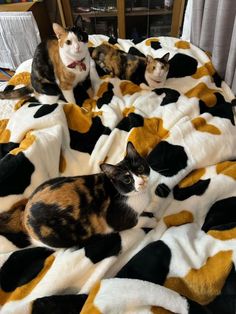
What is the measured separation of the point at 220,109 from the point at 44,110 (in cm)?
82

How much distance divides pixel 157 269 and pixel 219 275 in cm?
17

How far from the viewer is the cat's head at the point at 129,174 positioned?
747 millimetres

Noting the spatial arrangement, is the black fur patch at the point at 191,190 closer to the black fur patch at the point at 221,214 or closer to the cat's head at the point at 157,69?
the black fur patch at the point at 221,214

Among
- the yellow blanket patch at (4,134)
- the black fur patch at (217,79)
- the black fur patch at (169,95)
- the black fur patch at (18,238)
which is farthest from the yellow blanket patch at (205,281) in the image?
the black fur patch at (217,79)

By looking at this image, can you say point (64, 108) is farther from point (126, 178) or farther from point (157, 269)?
point (157, 269)

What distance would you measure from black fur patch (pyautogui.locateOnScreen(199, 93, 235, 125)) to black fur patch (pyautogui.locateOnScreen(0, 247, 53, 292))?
2.98ft

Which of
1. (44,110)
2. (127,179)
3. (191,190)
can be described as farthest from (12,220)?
(191,190)

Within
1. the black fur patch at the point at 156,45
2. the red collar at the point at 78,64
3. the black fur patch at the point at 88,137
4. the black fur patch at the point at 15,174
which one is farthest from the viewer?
the black fur patch at the point at 156,45

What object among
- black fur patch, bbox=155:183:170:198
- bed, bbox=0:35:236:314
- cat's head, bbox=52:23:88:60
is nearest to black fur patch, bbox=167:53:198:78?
bed, bbox=0:35:236:314

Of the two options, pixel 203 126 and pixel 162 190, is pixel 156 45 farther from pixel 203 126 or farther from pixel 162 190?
pixel 162 190

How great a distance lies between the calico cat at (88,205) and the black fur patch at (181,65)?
83 cm

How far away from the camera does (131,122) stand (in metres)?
1.10

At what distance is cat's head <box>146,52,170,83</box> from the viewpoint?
1282 mm

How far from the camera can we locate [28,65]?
157 centimetres
